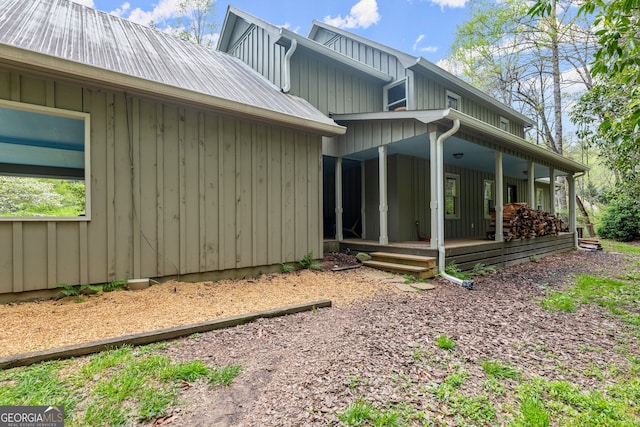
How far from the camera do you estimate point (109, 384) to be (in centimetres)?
189

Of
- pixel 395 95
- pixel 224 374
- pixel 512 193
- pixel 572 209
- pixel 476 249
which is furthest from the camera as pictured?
pixel 512 193

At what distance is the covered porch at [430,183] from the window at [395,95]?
5.91 ft

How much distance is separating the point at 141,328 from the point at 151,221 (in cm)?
184

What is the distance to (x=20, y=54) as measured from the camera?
3061 mm

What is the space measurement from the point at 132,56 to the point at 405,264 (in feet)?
19.4

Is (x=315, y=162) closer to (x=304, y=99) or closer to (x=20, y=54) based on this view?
(x=304, y=99)

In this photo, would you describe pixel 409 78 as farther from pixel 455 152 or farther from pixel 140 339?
pixel 140 339

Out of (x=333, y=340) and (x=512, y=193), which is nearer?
(x=333, y=340)

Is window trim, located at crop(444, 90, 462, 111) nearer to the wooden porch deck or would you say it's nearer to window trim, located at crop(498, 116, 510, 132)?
window trim, located at crop(498, 116, 510, 132)

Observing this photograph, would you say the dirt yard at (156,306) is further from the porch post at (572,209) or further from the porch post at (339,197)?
the porch post at (572,209)

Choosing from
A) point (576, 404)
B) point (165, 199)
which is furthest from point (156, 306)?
point (576, 404)

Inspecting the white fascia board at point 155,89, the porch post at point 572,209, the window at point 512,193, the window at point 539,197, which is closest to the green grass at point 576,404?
the white fascia board at point 155,89

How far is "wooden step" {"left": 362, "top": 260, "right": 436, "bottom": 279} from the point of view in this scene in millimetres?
5316

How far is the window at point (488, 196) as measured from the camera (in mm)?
10500
